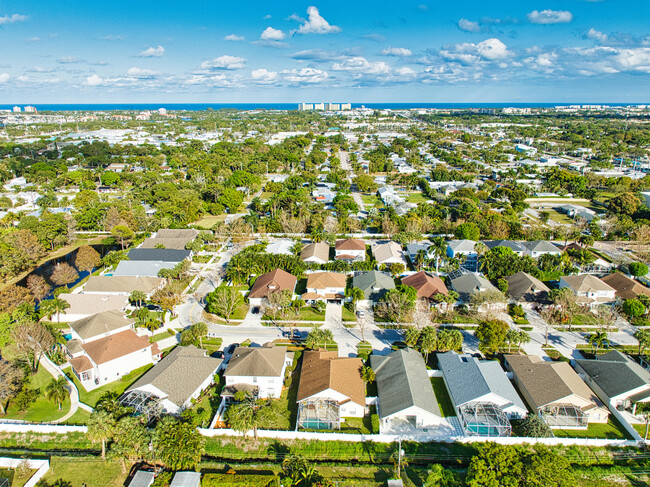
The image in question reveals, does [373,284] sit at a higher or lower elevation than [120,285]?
higher

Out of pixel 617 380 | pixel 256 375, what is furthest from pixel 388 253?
pixel 256 375

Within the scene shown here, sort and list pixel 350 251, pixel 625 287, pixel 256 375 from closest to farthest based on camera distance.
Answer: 1. pixel 256 375
2. pixel 625 287
3. pixel 350 251

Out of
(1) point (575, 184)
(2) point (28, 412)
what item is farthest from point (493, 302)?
(1) point (575, 184)

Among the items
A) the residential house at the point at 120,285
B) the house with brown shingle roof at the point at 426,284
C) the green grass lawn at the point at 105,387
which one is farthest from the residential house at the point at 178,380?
the house with brown shingle roof at the point at 426,284

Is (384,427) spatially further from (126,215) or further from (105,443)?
(126,215)

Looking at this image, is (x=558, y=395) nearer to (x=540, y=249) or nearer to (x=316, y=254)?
(x=540, y=249)

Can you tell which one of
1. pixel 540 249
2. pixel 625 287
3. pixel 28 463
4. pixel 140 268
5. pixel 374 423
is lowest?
pixel 28 463
